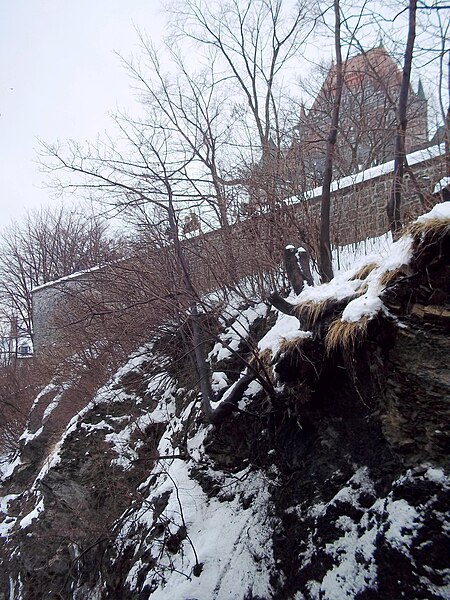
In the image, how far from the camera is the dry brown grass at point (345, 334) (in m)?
2.66

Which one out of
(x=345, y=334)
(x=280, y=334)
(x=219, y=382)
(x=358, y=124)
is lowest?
(x=219, y=382)

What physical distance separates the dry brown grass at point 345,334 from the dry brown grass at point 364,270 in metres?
0.49

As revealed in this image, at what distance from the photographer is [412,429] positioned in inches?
98.2

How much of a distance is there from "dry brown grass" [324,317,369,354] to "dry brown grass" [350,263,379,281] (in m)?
0.49

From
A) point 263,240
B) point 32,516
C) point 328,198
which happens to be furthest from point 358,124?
point 32,516

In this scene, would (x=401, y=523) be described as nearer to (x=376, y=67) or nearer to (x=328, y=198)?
(x=328, y=198)

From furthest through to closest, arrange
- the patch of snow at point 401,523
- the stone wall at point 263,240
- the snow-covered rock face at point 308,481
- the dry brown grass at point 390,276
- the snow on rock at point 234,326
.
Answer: the snow on rock at point 234,326, the stone wall at point 263,240, the dry brown grass at point 390,276, the snow-covered rock face at point 308,481, the patch of snow at point 401,523

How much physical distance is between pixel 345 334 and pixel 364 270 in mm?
687

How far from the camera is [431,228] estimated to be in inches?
97.7

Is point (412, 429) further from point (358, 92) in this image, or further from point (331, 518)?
point (358, 92)

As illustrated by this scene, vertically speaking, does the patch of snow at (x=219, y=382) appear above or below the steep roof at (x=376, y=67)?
below

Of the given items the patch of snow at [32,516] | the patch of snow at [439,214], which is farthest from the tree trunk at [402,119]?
the patch of snow at [32,516]

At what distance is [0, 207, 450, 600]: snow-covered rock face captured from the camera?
2377 mm

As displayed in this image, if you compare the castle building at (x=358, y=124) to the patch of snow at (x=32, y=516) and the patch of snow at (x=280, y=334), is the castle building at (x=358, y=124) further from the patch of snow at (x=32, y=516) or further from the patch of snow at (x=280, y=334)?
the patch of snow at (x=32, y=516)
